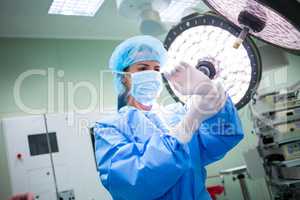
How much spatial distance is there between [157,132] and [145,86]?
26cm

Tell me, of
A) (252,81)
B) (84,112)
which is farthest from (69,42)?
(252,81)

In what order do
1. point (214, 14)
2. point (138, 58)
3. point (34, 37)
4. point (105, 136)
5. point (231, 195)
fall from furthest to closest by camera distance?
point (231, 195) → point (34, 37) → point (138, 58) → point (105, 136) → point (214, 14)

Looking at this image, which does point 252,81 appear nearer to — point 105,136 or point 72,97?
point 105,136

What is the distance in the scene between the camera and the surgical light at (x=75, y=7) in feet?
9.26

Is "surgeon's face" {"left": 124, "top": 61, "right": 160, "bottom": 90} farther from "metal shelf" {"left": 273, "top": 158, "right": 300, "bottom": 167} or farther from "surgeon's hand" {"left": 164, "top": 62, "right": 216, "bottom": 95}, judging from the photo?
"metal shelf" {"left": 273, "top": 158, "right": 300, "bottom": 167}

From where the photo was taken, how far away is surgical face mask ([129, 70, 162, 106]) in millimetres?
1217

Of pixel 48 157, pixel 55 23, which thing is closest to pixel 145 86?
pixel 48 157

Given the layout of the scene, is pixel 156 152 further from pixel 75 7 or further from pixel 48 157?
pixel 75 7

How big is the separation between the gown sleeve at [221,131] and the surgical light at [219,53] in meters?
0.04

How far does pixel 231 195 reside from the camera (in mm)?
4035

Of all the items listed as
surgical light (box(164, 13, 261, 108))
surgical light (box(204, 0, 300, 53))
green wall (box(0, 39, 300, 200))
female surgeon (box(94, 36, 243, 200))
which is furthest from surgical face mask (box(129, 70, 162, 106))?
green wall (box(0, 39, 300, 200))

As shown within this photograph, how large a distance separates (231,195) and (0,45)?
330 centimetres

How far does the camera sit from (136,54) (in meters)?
1.26

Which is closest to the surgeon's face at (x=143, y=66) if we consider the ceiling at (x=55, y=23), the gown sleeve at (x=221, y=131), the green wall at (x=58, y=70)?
the gown sleeve at (x=221, y=131)
